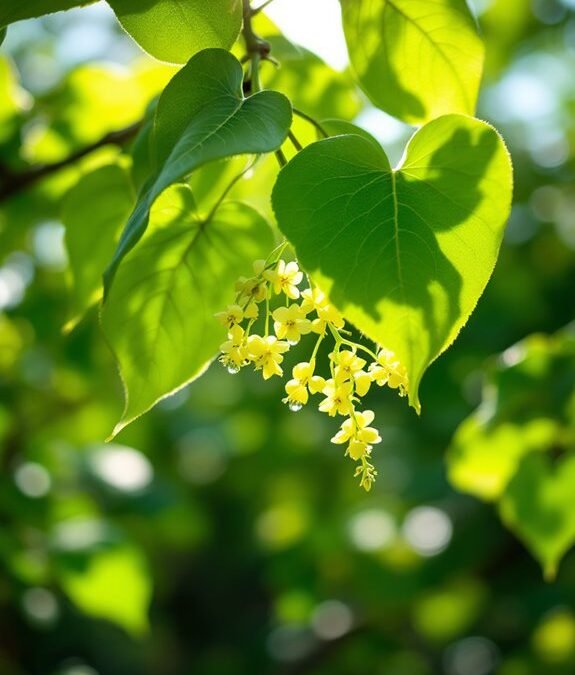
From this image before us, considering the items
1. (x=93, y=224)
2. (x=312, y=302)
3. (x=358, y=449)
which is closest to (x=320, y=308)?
(x=312, y=302)

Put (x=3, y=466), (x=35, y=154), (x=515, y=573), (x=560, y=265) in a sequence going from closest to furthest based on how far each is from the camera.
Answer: (x=35, y=154), (x=3, y=466), (x=515, y=573), (x=560, y=265)

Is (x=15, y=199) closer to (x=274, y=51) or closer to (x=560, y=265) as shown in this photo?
(x=274, y=51)

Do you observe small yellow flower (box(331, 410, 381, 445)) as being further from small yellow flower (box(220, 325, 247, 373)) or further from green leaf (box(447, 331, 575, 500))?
green leaf (box(447, 331, 575, 500))

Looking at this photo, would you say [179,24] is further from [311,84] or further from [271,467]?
[271,467]

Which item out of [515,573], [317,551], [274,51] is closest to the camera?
[274,51]

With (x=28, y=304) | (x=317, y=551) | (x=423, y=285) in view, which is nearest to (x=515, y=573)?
(x=317, y=551)
